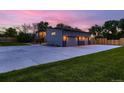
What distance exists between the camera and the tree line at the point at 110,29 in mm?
38469

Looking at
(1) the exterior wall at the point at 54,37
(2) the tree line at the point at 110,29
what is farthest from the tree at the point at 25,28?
(2) the tree line at the point at 110,29

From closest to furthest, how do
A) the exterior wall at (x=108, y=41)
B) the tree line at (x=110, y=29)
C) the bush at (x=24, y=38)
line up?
the bush at (x=24, y=38), the exterior wall at (x=108, y=41), the tree line at (x=110, y=29)

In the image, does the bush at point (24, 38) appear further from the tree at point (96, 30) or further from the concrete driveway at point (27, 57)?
the concrete driveway at point (27, 57)

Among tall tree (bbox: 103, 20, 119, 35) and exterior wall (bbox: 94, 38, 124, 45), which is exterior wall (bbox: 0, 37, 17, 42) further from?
tall tree (bbox: 103, 20, 119, 35)

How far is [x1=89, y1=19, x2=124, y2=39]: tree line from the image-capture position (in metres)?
38.5

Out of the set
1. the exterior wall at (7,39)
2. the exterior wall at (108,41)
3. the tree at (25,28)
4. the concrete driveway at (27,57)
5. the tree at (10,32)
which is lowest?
the exterior wall at (108,41)

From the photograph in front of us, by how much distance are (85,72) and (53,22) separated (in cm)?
3128

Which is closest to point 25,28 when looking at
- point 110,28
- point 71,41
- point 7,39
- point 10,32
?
point 10,32

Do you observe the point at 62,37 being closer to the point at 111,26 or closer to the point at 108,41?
the point at 108,41

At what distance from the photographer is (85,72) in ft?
22.2

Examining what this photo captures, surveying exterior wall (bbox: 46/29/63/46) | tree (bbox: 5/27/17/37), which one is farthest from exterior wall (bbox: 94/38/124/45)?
tree (bbox: 5/27/17/37)
